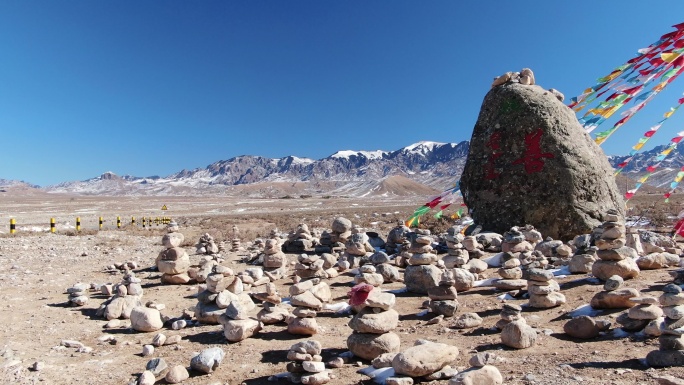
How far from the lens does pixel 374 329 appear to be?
18.7 feet

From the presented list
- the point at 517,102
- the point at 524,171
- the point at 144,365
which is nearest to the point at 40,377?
the point at 144,365

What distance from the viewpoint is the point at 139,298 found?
8922 millimetres

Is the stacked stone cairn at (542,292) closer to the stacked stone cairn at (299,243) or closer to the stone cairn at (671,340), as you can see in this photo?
the stone cairn at (671,340)

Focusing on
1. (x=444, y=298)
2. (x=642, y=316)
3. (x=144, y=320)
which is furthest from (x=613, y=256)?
(x=144, y=320)

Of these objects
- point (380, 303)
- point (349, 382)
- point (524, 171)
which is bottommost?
point (349, 382)

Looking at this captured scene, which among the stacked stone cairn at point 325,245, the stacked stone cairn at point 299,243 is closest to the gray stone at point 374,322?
the stacked stone cairn at point 325,245

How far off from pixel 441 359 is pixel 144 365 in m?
3.75

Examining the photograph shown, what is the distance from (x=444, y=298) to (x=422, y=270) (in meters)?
1.48

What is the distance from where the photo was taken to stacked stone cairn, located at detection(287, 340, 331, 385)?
491cm

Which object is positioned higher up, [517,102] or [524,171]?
[517,102]

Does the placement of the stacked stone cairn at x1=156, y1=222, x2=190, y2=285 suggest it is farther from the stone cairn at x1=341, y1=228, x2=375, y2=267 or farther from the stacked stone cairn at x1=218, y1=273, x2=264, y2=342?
the stone cairn at x1=341, y1=228, x2=375, y2=267

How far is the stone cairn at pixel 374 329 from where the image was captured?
18.4ft

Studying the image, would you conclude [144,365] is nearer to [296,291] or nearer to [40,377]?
[40,377]

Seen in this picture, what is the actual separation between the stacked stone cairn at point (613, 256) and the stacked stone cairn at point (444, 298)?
3.00m
